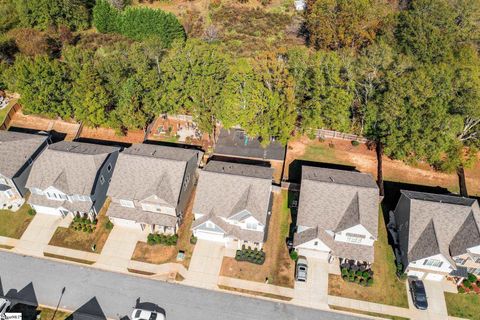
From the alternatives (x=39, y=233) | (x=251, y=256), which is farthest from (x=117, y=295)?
(x=251, y=256)

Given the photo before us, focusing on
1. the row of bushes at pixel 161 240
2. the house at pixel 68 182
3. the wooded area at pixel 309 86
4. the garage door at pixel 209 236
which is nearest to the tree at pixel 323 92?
the wooded area at pixel 309 86

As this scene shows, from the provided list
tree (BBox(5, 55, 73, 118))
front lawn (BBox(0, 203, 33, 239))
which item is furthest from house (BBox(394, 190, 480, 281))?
tree (BBox(5, 55, 73, 118))

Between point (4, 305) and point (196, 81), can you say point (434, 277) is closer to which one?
point (196, 81)

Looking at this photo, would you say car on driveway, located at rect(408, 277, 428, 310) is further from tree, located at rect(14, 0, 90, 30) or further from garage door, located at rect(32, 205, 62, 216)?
tree, located at rect(14, 0, 90, 30)

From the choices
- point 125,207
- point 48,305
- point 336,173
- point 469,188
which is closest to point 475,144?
point 469,188

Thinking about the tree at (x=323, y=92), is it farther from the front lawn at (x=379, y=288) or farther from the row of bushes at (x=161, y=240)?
the row of bushes at (x=161, y=240)

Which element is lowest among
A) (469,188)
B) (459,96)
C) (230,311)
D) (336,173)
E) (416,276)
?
(230,311)

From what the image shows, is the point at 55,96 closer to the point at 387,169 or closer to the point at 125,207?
the point at 125,207
